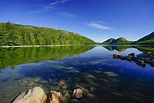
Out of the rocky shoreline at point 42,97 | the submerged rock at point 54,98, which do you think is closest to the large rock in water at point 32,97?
the rocky shoreline at point 42,97

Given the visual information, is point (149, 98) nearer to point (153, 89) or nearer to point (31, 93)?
point (153, 89)

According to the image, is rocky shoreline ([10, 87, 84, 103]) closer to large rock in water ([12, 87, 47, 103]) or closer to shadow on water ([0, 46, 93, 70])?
large rock in water ([12, 87, 47, 103])

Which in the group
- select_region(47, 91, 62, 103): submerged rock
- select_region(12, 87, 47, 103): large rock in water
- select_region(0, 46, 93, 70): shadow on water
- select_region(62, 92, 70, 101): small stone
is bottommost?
select_region(0, 46, 93, 70): shadow on water

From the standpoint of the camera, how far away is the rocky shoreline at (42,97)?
54.0 feet

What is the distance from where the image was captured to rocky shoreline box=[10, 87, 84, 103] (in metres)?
16.5

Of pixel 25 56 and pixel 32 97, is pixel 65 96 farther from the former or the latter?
pixel 25 56

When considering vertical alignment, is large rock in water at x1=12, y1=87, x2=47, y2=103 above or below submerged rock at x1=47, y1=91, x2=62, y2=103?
above

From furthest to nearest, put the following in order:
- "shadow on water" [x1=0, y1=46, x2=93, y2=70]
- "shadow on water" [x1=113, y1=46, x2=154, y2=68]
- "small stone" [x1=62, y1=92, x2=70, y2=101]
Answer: "shadow on water" [x1=0, y1=46, x2=93, y2=70] → "shadow on water" [x1=113, y1=46, x2=154, y2=68] → "small stone" [x1=62, y1=92, x2=70, y2=101]

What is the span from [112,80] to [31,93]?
1587 cm

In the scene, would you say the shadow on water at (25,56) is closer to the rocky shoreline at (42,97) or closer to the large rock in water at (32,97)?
the rocky shoreline at (42,97)

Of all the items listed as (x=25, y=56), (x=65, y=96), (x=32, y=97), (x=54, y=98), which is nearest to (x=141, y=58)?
(x=65, y=96)

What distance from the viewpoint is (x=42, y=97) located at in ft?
59.2

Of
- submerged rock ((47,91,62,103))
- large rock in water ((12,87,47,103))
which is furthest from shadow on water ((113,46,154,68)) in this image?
large rock in water ((12,87,47,103))

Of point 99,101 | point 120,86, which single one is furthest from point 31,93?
point 120,86
